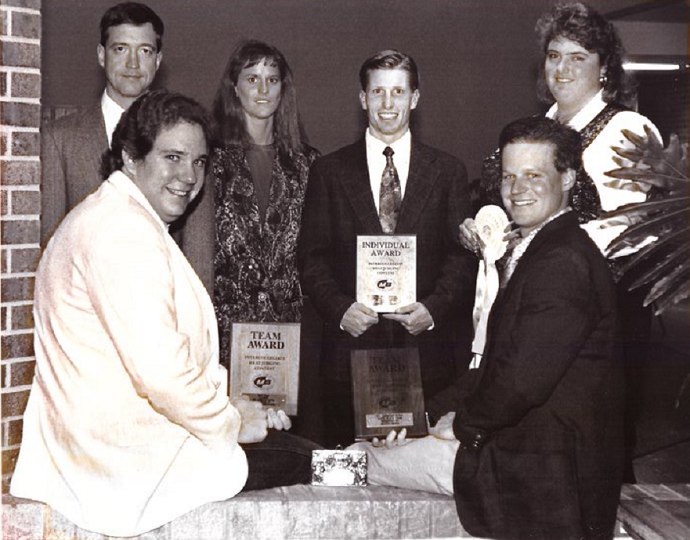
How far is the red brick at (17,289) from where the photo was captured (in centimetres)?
301

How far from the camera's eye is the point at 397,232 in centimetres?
342

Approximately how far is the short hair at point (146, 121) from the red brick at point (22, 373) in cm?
77

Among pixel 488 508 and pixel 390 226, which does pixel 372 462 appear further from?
pixel 390 226

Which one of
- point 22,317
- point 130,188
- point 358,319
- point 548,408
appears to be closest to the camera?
point 130,188

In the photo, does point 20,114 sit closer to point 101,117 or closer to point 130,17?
point 101,117

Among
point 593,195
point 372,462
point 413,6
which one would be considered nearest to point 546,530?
point 372,462

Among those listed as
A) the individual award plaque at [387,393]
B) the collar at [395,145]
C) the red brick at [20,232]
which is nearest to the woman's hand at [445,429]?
the individual award plaque at [387,393]

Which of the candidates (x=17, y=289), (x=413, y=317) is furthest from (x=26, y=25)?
(x=413, y=317)

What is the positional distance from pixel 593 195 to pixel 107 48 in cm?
176

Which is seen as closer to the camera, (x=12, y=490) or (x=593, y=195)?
(x=12, y=490)

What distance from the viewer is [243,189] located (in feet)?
11.2

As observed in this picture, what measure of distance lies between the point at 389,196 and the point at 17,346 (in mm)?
1417

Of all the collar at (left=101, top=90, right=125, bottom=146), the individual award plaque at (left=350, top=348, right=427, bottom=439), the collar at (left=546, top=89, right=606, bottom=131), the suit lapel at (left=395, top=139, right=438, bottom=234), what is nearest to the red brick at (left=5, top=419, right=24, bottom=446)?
the collar at (left=101, top=90, right=125, bottom=146)

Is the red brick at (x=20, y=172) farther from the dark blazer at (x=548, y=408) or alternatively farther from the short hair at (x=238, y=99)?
the dark blazer at (x=548, y=408)
